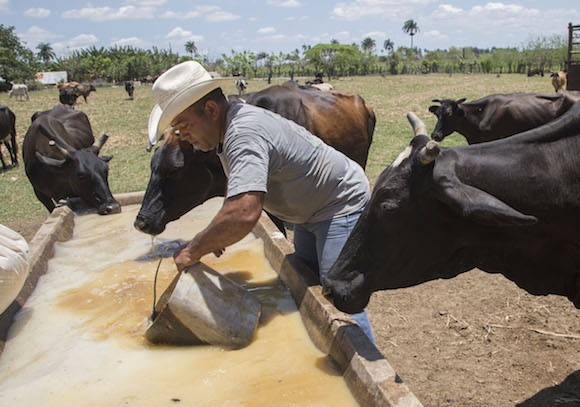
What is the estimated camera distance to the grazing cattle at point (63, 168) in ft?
20.4

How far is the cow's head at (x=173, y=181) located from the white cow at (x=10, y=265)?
1.11 metres

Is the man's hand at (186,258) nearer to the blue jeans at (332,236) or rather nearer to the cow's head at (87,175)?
the blue jeans at (332,236)

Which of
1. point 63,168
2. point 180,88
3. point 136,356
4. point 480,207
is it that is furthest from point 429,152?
point 63,168

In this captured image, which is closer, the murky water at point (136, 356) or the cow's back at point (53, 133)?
the murky water at point (136, 356)

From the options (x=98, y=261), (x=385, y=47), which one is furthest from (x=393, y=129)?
(x=385, y=47)

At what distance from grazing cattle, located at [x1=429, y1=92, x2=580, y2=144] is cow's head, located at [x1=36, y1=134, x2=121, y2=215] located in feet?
20.1

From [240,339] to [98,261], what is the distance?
7.22 feet

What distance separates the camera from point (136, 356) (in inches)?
112

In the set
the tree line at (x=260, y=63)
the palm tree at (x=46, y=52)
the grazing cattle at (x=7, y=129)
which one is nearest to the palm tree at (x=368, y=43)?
the tree line at (x=260, y=63)

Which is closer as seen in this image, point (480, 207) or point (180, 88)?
point (480, 207)

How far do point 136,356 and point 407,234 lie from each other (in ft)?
5.18

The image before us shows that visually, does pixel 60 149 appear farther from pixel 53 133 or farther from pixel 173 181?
pixel 173 181

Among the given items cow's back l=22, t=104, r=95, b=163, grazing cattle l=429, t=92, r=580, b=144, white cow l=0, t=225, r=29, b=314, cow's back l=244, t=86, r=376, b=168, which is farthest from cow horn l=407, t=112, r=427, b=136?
grazing cattle l=429, t=92, r=580, b=144

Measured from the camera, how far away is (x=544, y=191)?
7.94 ft
